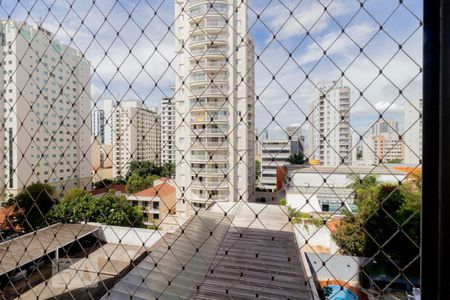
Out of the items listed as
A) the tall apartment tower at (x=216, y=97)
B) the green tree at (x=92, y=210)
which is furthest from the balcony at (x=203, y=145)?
the green tree at (x=92, y=210)

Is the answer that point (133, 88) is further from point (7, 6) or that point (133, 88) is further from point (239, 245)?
point (239, 245)

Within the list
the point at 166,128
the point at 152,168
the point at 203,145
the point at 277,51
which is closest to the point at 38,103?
the point at 152,168

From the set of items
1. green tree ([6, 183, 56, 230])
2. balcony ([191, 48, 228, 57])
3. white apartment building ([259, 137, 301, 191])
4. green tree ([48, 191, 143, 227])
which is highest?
balcony ([191, 48, 228, 57])

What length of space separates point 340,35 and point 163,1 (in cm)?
59

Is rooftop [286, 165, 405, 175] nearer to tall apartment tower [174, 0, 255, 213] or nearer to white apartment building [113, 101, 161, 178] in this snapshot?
tall apartment tower [174, 0, 255, 213]

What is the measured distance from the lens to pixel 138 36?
33.5 inches

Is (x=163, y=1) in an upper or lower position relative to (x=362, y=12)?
upper

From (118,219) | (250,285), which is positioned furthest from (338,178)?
(250,285)

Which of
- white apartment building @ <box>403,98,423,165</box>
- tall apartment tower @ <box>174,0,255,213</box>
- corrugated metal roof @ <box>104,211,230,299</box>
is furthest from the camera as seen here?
corrugated metal roof @ <box>104,211,230,299</box>

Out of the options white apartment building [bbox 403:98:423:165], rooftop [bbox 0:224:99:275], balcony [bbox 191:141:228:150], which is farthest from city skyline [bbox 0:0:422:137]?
rooftop [bbox 0:224:99:275]

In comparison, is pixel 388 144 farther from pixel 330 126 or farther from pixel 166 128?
pixel 166 128

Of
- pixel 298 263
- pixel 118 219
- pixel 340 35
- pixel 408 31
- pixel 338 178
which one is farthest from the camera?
pixel 338 178

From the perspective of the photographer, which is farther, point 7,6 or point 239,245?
point 239,245

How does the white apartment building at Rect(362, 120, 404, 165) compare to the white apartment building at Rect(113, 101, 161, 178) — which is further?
the white apartment building at Rect(113, 101, 161, 178)
